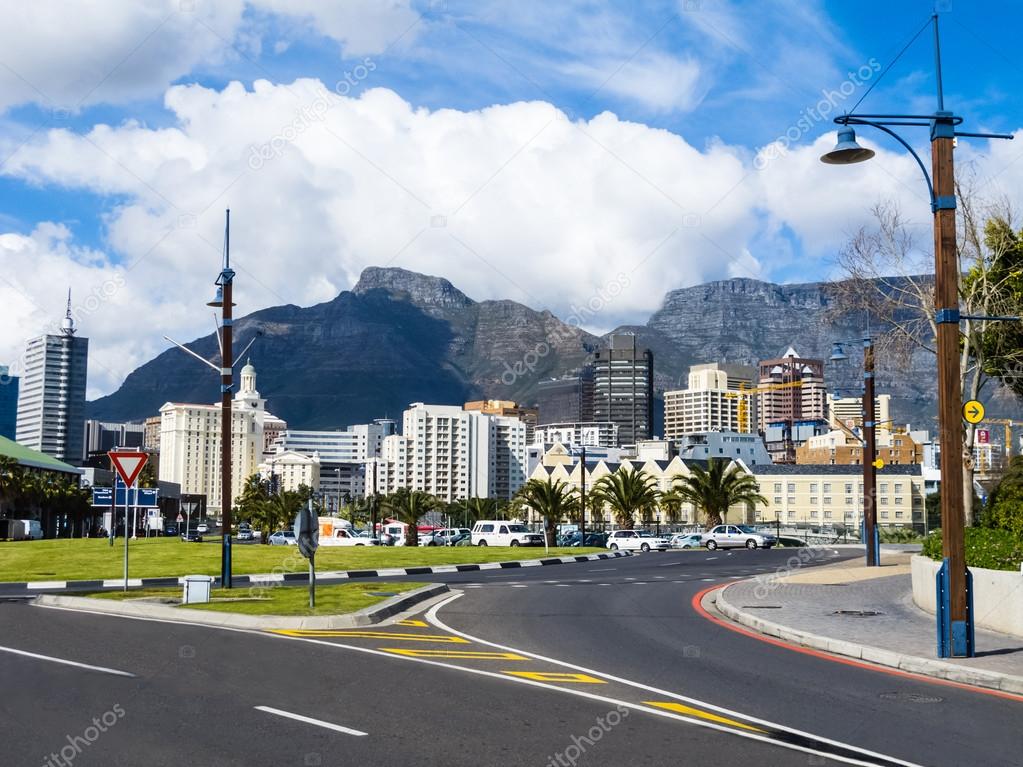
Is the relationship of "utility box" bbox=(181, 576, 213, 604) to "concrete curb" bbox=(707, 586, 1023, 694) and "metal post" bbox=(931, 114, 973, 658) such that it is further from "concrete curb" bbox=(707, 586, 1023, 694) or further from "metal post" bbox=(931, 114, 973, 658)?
"metal post" bbox=(931, 114, 973, 658)

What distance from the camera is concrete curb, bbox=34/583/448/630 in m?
17.3

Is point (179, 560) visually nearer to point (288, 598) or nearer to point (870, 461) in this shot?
point (288, 598)

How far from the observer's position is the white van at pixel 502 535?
213 ft

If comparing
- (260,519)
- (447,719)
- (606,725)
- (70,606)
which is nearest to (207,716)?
(447,719)

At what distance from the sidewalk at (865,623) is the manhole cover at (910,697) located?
1232 millimetres

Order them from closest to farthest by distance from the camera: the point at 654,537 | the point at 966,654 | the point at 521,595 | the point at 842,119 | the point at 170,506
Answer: the point at 966,654, the point at 842,119, the point at 521,595, the point at 654,537, the point at 170,506

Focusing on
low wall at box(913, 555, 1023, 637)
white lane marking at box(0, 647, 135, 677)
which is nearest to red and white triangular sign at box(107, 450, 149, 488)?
white lane marking at box(0, 647, 135, 677)

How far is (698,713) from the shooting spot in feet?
32.7

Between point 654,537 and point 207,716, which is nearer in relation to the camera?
point 207,716

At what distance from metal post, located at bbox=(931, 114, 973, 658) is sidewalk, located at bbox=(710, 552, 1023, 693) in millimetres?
614

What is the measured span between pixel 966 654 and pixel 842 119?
7430mm

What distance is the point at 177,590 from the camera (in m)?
24.3

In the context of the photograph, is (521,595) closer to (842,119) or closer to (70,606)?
(70,606)

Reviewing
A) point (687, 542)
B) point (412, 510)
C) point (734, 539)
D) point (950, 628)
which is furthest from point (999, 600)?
point (412, 510)
